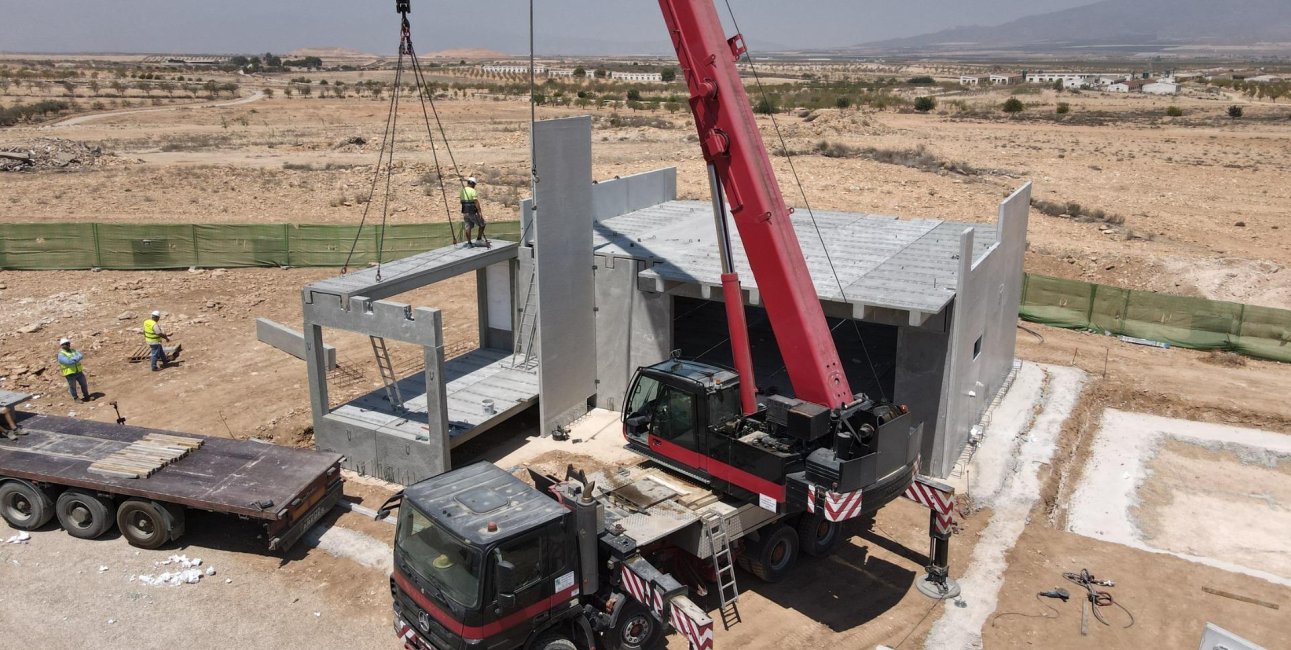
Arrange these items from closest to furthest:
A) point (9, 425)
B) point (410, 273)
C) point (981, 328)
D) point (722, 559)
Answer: point (722, 559) → point (9, 425) → point (410, 273) → point (981, 328)

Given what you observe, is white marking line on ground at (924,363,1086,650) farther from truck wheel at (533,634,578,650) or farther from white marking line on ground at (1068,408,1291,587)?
truck wheel at (533,634,578,650)

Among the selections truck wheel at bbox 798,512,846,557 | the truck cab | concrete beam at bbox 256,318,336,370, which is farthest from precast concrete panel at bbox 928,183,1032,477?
concrete beam at bbox 256,318,336,370

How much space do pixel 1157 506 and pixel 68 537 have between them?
16.4 m

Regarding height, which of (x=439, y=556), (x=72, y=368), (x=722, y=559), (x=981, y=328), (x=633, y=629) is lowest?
(x=633, y=629)

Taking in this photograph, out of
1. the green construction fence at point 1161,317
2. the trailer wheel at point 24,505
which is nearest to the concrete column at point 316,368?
the trailer wheel at point 24,505

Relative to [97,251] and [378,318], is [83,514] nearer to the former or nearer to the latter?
[378,318]

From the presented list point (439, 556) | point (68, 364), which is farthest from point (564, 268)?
point (68, 364)

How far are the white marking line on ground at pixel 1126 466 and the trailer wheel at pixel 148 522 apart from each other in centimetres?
1294

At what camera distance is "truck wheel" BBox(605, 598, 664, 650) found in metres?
10.0

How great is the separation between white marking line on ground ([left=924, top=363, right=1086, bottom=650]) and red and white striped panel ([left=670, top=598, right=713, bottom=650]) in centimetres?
322

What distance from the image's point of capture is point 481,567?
8570mm

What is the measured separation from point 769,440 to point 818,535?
221cm

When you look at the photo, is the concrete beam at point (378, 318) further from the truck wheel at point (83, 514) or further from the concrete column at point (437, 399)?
the truck wheel at point (83, 514)

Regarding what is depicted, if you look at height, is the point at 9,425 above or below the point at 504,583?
below
